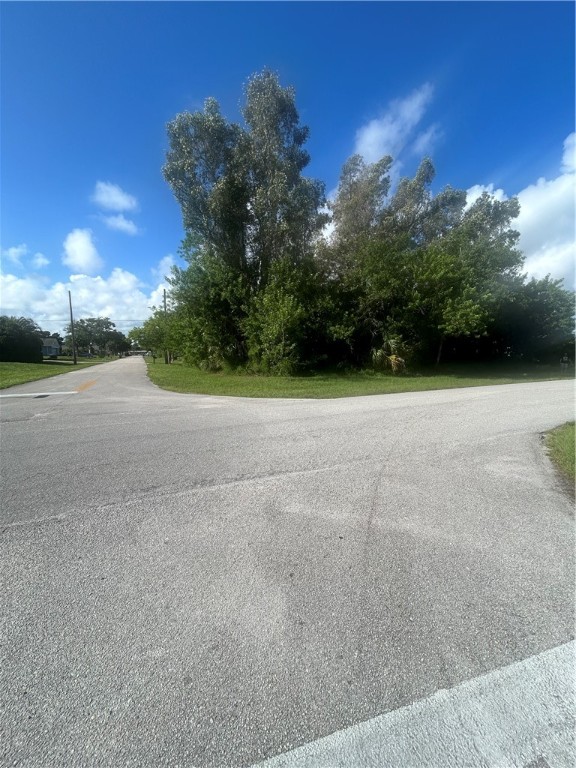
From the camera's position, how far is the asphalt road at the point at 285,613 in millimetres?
1393

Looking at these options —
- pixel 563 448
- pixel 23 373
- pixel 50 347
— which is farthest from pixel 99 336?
pixel 563 448

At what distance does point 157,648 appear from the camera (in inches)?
70.5

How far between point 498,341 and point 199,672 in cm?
3338

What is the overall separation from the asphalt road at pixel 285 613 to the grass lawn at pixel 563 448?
231 mm

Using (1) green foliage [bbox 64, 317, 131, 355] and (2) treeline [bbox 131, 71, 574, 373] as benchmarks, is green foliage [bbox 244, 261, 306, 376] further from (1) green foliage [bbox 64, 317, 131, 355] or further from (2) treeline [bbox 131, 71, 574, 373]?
(1) green foliage [bbox 64, 317, 131, 355]

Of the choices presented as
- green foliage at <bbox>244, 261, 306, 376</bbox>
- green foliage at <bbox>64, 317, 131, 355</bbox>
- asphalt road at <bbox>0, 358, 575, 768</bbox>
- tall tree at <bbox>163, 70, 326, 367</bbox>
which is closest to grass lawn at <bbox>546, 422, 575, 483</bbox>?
asphalt road at <bbox>0, 358, 575, 768</bbox>

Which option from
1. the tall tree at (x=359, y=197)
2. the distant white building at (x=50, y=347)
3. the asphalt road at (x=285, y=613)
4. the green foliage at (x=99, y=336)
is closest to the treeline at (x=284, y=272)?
the tall tree at (x=359, y=197)

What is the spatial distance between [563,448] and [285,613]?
5.44 metres

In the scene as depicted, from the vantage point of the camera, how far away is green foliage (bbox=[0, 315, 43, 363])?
112 feet

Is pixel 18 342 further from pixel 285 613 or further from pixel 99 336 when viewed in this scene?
pixel 99 336

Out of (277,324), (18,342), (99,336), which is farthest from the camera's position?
(99,336)

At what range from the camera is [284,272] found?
18.6 meters

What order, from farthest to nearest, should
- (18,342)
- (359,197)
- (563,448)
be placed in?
(18,342) → (359,197) → (563,448)

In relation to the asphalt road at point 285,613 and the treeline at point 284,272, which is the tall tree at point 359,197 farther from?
the asphalt road at point 285,613
